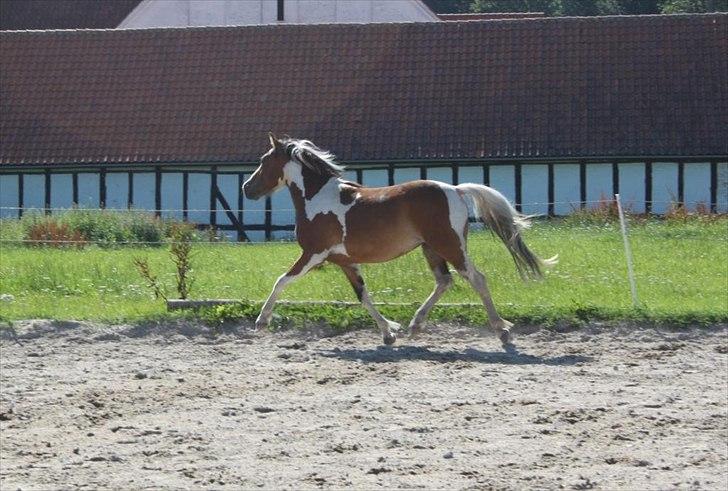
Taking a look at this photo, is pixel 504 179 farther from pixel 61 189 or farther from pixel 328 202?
pixel 328 202

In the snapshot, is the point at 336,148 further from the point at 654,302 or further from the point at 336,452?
the point at 336,452

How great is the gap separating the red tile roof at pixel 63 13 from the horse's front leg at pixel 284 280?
40059mm

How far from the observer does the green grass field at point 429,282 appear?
12977 mm

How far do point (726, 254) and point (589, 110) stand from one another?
14.1 m

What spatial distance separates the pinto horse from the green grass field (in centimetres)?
56

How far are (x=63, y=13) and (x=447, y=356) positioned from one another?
43052mm

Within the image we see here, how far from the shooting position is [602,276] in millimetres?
15500

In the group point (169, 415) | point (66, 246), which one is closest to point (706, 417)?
point (169, 415)

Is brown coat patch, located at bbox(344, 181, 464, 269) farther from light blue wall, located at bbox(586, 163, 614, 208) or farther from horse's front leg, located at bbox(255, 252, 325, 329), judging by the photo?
light blue wall, located at bbox(586, 163, 614, 208)

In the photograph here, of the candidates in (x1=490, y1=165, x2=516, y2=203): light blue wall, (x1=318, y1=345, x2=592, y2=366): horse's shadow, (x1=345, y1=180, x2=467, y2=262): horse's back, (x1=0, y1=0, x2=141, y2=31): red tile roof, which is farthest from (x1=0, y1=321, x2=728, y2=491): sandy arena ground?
(x1=0, y1=0, x2=141, y2=31): red tile roof

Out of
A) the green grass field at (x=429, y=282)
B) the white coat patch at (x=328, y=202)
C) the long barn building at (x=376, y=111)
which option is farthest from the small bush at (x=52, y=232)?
the white coat patch at (x=328, y=202)

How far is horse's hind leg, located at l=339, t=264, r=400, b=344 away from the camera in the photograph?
39.7 feet

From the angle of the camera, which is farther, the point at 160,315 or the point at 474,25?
the point at 474,25

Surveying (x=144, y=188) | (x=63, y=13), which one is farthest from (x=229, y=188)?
(x=63, y=13)
